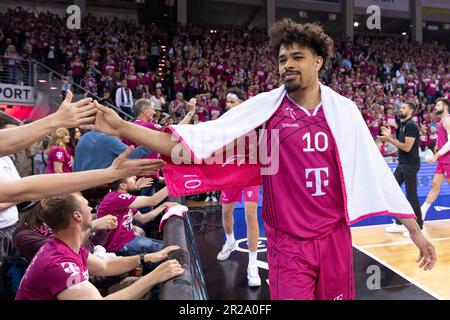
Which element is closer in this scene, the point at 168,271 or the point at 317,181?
the point at 168,271

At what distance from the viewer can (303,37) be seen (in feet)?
6.33

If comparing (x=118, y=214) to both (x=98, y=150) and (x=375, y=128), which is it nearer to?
(x=98, y=150)

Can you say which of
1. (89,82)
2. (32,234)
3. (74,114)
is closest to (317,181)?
(74,114)

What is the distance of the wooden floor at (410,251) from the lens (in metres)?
3.50

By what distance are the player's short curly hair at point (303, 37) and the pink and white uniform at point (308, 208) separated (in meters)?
0.33

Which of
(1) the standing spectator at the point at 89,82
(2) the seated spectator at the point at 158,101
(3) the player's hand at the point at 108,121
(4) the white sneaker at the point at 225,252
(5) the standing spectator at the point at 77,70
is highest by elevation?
(5) the standing spectator at the point at 77,70

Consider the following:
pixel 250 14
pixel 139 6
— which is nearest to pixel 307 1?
pixel 250 14

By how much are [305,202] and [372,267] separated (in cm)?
248

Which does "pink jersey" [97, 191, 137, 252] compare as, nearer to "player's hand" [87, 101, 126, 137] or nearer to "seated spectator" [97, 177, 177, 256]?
"seated spectator" [97, 177, 177, 256]

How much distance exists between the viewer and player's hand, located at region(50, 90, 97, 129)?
65.2 inches

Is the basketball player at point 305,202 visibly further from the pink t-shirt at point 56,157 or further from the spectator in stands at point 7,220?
the pink t-shirt at point 56,157

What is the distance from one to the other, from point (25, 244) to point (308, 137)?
162cm

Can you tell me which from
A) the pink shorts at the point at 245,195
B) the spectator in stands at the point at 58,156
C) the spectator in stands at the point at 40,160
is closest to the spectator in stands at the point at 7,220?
the spectator in stands at the point at 58,156

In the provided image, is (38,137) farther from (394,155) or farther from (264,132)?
(394,155)
